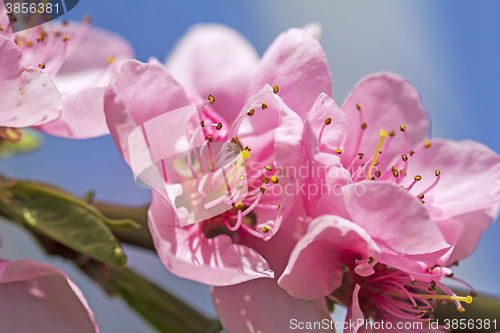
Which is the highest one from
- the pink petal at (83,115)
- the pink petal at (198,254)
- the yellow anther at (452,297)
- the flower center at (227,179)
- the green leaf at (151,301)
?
the pink petal at (83,115)

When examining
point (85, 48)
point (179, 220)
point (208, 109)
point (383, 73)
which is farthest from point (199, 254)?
point (85, 48)

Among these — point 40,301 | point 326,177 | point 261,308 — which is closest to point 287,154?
point 326,177

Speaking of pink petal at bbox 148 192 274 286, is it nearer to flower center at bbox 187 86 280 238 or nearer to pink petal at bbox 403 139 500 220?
flower center at bbox 187 86 280 238

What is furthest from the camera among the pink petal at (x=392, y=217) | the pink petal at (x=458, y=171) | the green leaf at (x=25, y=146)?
the green leaf at (x=25, y=146)

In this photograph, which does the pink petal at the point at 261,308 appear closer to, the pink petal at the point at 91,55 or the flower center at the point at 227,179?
the flower center at the point at 227,179

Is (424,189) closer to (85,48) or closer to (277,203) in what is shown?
(277,203)

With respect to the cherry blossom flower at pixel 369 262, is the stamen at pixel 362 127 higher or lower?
higher

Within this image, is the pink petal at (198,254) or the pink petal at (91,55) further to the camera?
the pink petal at (91,55)

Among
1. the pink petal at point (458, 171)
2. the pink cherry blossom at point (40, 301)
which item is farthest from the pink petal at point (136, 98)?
the pink petal at point (458, 171)
